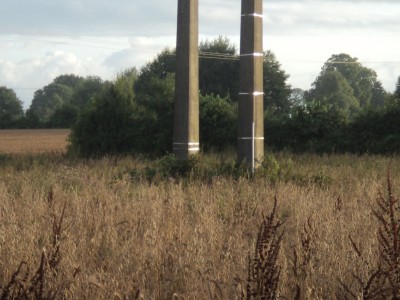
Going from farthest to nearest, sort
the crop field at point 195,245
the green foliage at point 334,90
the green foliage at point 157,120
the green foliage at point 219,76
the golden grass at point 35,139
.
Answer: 1. the green foliage at point 334,90
2. the green foliage at point 219,76
3. the golden grass at point 35,139
4. the green foliage at point 157,120
5. the crop field at point 195,245

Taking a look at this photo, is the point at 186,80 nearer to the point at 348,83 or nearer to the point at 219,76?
the point at 219,76

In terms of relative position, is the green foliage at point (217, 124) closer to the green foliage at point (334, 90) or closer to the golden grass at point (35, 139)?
the golden grass at point (35, 139)

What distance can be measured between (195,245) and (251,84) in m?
9.52

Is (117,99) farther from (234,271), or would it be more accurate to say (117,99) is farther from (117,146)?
(234,271)

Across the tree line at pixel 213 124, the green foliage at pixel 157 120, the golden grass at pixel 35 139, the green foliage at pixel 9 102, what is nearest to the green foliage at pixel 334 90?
the green foliage at pixel 9 102

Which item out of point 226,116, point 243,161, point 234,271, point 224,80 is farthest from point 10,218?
point 224,80

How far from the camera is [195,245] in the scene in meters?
7.25

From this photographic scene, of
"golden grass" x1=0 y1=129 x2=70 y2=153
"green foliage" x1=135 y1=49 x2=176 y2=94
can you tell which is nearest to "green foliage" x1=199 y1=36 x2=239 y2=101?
"green foliage" x1=135 y1=49 x2=176 y2=94

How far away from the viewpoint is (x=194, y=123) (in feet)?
56.0

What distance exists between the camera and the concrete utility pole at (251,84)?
53.4 ft

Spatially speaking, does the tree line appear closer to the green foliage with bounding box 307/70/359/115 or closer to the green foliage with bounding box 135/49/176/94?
the green foliage with bounding box 135/49/176/94

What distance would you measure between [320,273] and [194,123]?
1085 centimetres

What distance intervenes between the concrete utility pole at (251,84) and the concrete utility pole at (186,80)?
1.03 meters

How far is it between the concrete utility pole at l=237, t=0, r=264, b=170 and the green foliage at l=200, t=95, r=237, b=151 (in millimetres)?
13006
